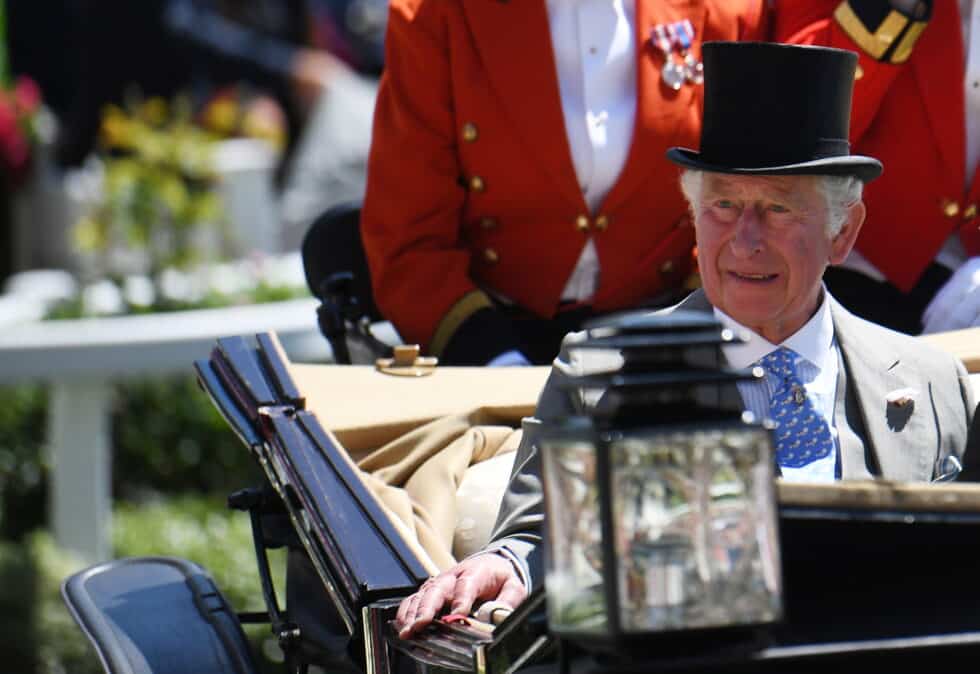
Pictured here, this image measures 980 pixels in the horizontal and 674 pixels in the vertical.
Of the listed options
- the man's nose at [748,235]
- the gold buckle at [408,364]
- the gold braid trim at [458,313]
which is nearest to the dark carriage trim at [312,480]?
the gold buckle at [408,364]

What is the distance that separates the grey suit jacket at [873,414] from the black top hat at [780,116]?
248mm

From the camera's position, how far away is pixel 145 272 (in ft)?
24.3

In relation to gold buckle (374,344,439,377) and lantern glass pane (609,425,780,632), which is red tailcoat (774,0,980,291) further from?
lantern glass pane (609,425,780,632)

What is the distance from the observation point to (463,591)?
242cm

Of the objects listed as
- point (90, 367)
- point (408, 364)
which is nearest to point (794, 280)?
point (408, 364)

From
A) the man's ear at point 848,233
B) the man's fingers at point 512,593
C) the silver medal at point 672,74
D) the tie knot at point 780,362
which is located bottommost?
the man's fingers at point 512,593

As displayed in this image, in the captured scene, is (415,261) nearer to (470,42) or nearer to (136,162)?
(470,42)

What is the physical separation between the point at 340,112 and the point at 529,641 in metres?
7.76

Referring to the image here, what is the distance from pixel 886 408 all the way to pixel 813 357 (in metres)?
0.13

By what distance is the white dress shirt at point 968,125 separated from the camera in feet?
12.1

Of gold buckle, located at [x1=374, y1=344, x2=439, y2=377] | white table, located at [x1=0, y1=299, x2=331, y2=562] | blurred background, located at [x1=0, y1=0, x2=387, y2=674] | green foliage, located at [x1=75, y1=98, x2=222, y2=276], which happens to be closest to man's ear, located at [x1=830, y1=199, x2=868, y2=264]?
gold buckle, located at [x1=374, y1=344, x2=439, y2=377]

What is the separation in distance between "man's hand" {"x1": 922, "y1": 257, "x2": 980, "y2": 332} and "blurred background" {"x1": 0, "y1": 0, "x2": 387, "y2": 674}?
75.6 inches

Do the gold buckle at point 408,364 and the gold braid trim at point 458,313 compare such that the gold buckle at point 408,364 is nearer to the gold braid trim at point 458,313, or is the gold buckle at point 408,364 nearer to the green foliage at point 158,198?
the gold braid trim at point 458,313

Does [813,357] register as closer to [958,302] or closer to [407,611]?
[407,611]
